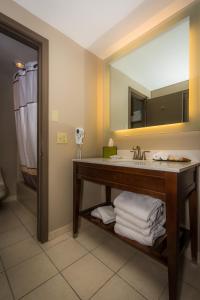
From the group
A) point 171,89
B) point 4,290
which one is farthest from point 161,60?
point 4,290

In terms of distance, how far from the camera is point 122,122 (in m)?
1.68

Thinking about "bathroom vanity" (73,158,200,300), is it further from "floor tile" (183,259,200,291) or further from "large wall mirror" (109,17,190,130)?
"large wall mirror" (109,17,190,130)

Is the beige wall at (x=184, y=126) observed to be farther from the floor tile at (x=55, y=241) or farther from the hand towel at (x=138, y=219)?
the floor tile at (x=55, y=241)

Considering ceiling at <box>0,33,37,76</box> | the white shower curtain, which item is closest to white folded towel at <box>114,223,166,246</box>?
the white shower curtain

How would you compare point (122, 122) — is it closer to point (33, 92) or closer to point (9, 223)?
point (33, 92)

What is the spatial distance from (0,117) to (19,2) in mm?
1649

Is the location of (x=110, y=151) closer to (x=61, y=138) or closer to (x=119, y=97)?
(x=61, y=138)

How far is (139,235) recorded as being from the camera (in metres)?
0.98

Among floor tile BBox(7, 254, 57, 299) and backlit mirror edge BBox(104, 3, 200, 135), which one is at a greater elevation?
backlit mirror edge BBox(104, 3, 200, 135)

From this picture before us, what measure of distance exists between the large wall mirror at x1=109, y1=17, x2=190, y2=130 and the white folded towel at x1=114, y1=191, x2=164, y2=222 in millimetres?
707

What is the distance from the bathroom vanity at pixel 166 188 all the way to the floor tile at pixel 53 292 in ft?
1.43

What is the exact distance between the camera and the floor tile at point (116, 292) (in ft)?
2.83

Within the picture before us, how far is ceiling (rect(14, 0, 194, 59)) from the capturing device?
1212 mm

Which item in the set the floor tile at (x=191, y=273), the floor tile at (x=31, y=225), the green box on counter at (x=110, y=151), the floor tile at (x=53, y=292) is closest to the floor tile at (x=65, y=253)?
the floor tile at (x=53, y=292)
